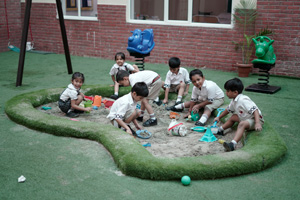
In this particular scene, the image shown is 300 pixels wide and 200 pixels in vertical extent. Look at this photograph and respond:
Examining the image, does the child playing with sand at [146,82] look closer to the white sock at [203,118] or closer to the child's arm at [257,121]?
the white sock at [203,118]

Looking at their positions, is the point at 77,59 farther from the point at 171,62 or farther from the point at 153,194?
the point at 153,194

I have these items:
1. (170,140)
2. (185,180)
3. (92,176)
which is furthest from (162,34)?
(185,180)

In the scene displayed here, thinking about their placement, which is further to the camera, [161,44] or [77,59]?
[77,59]

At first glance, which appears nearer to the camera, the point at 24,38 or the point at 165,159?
the point at 165,159

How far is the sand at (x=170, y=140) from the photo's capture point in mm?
4598

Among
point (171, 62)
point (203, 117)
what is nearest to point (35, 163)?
point (203, 117)

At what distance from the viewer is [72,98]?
20.2 ft

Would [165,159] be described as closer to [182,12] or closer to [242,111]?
[242,111]

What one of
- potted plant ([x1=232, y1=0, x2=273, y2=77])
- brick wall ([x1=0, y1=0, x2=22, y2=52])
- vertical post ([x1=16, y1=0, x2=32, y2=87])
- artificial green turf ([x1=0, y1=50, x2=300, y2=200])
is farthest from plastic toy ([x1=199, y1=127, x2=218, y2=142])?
brick wall ([x1=0, y1=0, x2=22, y2=52])

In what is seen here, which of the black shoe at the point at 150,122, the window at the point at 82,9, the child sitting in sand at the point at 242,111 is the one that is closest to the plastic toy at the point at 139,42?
the black shoe at the point at 150,122

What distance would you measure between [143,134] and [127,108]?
0.47 meters

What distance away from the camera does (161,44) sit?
418 inches

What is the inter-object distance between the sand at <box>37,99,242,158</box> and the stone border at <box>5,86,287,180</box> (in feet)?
1.39

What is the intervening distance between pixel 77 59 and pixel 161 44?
9.93ft
